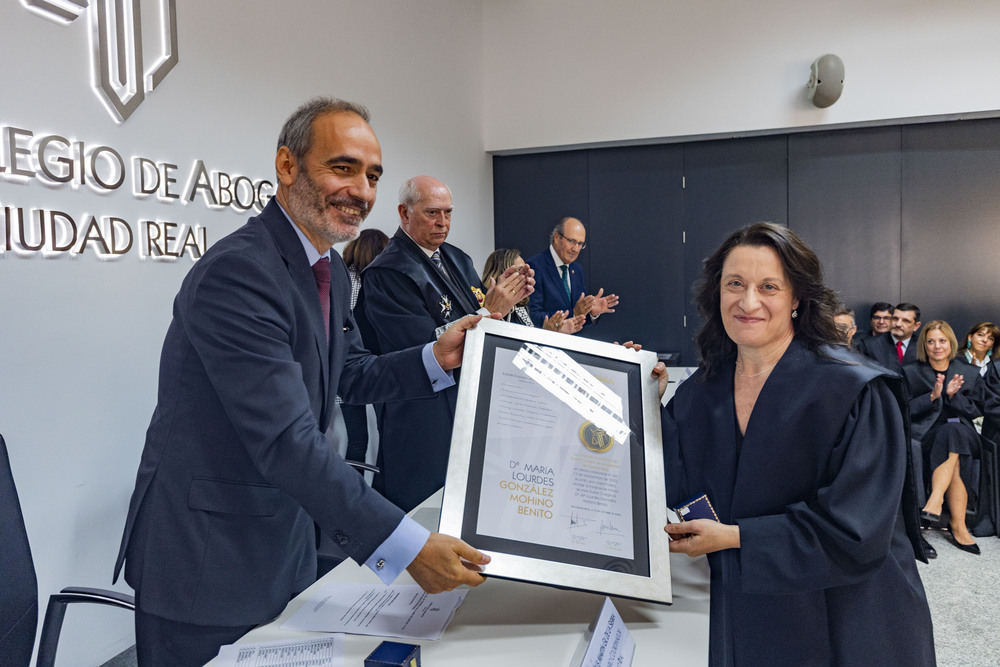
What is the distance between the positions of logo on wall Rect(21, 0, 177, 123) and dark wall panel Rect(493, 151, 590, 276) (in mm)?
4254

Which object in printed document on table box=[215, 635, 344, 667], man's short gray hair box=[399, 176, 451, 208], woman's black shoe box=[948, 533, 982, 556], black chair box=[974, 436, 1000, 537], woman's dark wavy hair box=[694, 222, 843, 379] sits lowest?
woman's black shoe box=[948, 533, 982, 556]

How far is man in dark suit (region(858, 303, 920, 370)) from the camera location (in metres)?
4.74

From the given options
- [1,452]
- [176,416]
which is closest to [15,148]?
[1,452]

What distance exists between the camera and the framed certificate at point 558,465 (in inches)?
43.5

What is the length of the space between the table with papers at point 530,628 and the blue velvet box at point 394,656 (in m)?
0.10

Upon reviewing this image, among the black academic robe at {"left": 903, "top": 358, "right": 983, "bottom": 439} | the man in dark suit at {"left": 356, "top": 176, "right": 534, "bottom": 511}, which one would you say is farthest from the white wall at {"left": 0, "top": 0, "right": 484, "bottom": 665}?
the black academic robe at {"left": 903, "top": 358, "right": 983, "bottom": 439}

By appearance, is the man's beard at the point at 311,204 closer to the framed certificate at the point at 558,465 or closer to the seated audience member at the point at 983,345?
the framed certificate at the point at 558,465

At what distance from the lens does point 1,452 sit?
3.87ft

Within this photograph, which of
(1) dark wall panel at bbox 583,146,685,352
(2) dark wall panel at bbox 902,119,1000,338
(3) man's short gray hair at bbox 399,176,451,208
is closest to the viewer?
(3) man's short gray hair at bbox 399,176,451,208

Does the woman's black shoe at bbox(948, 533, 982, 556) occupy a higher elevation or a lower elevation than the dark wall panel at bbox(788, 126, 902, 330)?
lower

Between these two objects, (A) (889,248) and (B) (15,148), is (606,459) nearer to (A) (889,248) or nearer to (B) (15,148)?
(B) (15,148)

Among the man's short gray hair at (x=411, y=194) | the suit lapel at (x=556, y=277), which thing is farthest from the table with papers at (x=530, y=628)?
the suit lapel at (x=556, y=277)

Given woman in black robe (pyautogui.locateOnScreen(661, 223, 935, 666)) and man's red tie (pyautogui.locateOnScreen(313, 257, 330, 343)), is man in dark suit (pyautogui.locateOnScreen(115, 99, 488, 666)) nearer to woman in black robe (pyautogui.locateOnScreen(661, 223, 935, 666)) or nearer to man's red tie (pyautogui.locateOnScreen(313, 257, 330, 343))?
man's red tie (pyautogui.locateOnScreen(313, 257, 330, 343))

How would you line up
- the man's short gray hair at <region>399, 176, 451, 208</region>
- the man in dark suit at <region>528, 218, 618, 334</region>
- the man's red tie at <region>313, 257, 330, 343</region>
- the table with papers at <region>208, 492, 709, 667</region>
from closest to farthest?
1. the table with papers at <region>208, 492, 709, 667</region>
2. the man's red tie at <region>313, 257, 330, 343</region>
3. the man's short gray hair at <region>399, 176, 451, 208</region>
4. the man in dark suit at <region>528, 218, 618, 334</region>
